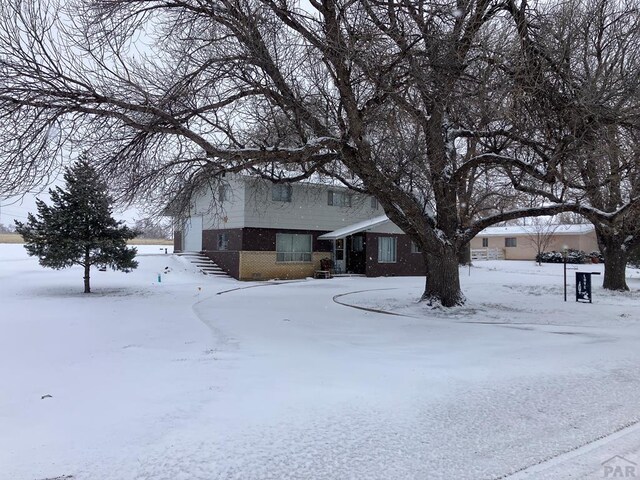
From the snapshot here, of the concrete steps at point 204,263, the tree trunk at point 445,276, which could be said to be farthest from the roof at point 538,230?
the tree trunk at point 445,276

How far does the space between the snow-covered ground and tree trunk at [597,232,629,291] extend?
9.40 meters

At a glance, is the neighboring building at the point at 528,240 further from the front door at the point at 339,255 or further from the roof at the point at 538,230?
the front door at the point at 339,255

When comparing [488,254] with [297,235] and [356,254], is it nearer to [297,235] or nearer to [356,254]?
[356,254]

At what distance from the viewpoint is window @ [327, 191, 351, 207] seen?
94.0ft

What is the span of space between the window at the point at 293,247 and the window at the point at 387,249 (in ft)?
14.2

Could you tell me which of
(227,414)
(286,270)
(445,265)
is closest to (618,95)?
(445,265)

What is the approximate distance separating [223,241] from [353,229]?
23.6 feet

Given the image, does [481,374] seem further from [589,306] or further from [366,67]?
[589,306]

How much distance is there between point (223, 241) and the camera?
2733 cm

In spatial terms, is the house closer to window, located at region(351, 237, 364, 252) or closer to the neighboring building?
window, located at region(351, 237, 364, 252)

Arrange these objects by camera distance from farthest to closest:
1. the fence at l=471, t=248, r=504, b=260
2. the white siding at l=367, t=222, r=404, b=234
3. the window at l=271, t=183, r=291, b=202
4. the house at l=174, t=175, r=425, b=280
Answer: the fence at l=471, t=248, r=504, b=260, the white siding at l=367, t=222, r=404, b=234, the window at l=271, t=183, r=291, b=202, the house at l=174, t=175, r=425, b=280

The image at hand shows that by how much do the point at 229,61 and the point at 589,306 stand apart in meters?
12.6

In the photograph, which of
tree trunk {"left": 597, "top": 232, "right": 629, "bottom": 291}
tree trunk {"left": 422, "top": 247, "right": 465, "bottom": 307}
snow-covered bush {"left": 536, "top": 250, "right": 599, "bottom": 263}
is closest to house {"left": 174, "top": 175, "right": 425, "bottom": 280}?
tree trunk {"left": 422, "top": 247, "right": 465, "bottom": 307}

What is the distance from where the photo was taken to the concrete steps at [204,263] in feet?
87.0
